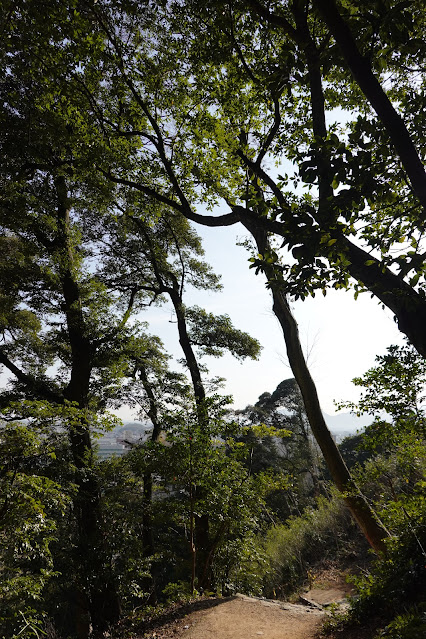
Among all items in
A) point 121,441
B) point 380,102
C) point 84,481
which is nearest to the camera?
point 380,102

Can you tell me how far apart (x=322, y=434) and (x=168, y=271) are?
7.40 m

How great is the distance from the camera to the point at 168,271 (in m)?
10.5

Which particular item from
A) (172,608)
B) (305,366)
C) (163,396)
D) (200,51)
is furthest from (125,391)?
(200,51)

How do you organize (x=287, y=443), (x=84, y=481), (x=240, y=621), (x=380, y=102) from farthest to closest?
(x=287, y=443), (x=84, y=481), (x=240, y=621), (x=380, y=102)

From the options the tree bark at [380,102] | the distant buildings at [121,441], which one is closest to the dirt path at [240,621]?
the distant buildings at [121,441]

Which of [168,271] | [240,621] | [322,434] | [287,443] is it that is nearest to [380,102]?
[322,434]

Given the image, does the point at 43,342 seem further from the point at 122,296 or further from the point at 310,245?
the point at 310,245

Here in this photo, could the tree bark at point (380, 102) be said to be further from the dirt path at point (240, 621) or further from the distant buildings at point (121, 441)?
the distant buildings at point (121, 441)

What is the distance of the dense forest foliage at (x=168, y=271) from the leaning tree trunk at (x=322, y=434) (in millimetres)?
26

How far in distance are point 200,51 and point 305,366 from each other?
481 cm

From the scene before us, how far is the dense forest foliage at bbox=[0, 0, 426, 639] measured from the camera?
2.39 m

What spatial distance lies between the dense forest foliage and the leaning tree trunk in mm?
26

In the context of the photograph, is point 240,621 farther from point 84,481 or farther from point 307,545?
point 307,545

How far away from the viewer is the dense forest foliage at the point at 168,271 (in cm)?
239
